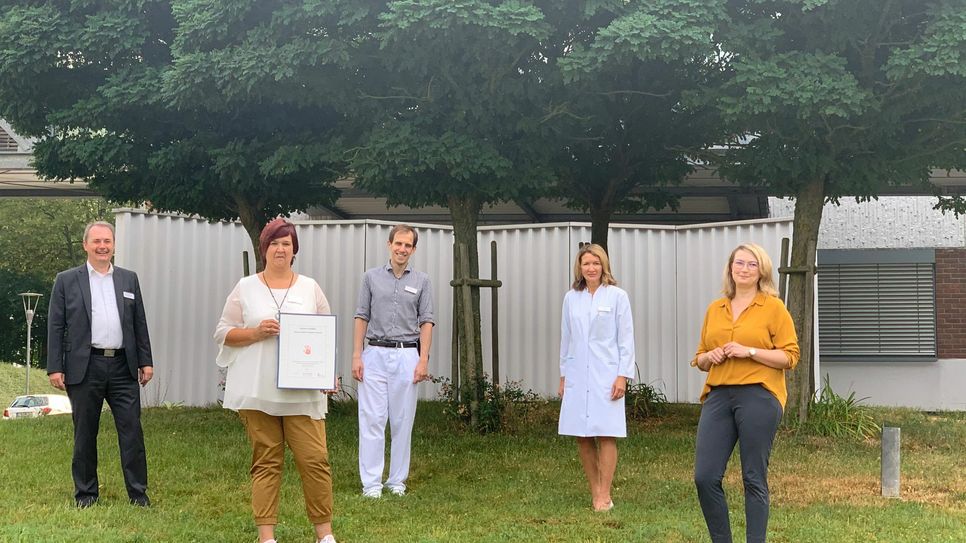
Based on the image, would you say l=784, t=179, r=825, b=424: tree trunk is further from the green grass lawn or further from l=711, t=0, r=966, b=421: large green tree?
the green grass lawn

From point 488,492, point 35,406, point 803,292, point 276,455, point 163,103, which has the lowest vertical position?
point 35,406

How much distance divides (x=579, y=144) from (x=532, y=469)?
4.11m

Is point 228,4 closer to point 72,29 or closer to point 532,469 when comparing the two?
point 72,29

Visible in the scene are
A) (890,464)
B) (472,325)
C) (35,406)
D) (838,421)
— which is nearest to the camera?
(890,464)

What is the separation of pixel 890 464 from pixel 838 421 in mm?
3096

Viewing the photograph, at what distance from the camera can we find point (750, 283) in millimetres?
5543

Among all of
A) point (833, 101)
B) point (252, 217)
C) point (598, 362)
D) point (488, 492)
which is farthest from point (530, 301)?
point (598, 362)

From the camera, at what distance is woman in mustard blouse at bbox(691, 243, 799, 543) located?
17.5ft

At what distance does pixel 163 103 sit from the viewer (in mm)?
10281

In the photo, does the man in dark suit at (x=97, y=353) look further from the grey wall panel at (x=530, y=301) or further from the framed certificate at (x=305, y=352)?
the grey wall panel at (x=530, y=301)

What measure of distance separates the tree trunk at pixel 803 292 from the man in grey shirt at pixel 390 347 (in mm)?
4712

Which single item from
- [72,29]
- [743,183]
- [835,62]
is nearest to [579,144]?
[743,183]

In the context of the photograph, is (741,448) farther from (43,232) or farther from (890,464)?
(43,232)

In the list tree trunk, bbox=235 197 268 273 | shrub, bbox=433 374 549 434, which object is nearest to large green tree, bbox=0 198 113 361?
tree trunk, bbox=235 197 268 273
